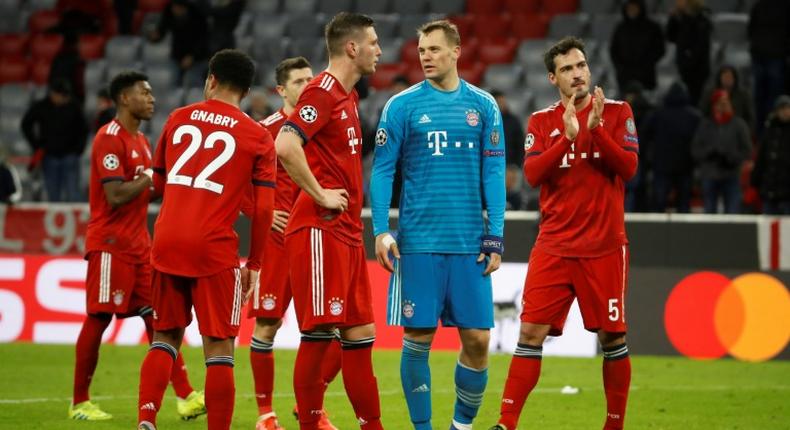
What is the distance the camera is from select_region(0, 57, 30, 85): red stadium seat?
882 inches

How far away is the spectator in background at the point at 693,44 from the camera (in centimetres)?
1752

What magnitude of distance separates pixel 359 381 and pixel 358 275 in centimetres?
59

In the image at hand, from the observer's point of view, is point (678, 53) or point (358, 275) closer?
point (358, 275)

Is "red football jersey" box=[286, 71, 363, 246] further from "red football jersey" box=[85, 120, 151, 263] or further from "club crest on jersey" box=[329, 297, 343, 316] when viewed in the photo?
"red football jersey" box=[85, 120, 151, 263]

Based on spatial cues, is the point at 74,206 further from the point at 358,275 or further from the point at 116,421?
the point at 358,275

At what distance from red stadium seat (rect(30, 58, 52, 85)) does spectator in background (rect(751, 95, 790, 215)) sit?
40.2 feet

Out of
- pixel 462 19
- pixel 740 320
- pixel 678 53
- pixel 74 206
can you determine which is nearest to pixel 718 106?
pixel 678 53

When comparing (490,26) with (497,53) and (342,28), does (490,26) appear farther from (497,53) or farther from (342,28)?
(342,28)

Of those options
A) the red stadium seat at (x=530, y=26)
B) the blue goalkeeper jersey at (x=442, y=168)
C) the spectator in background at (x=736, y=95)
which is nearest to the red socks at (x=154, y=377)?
the blue goalkeeper jersey at (x=442, y=168)

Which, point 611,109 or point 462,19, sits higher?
point 462,19

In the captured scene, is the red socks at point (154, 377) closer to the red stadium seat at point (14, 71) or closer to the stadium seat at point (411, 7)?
the stadium seat at point (411, 7)

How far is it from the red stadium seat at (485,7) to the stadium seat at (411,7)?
0.74m

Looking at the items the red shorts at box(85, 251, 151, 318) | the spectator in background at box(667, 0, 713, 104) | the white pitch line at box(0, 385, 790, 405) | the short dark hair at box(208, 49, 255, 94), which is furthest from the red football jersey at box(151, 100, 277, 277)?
the spectator in background at box(667, 0, 713, 104)

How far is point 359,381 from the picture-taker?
7.27 m
